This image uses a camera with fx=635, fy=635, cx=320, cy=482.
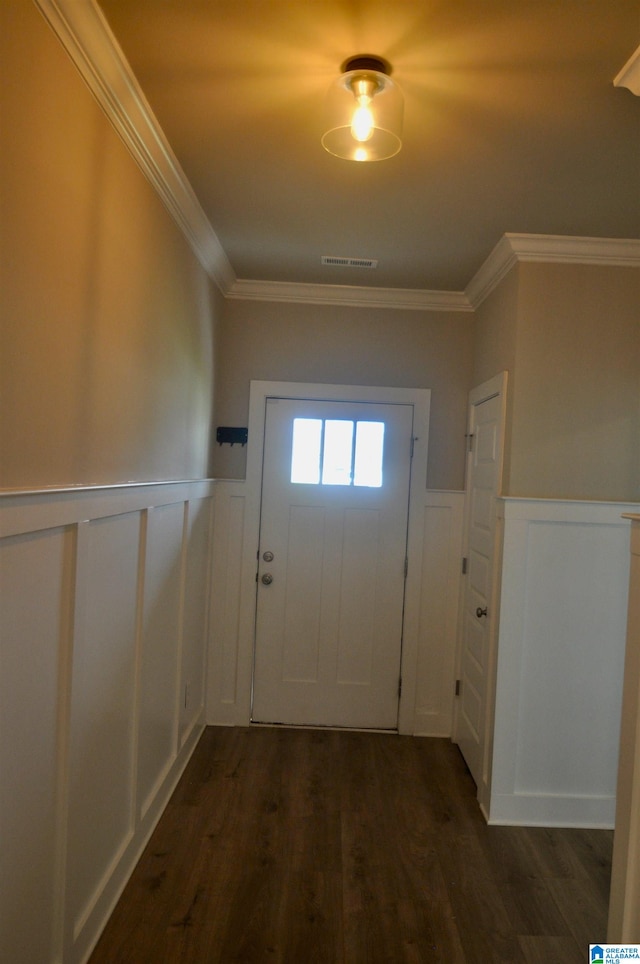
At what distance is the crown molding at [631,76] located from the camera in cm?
161

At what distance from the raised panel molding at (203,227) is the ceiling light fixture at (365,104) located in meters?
0.59

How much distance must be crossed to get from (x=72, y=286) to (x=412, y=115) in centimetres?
114

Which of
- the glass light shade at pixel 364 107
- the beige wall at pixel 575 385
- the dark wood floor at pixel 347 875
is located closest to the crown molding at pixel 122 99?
the glass light shade at pixel 364 107

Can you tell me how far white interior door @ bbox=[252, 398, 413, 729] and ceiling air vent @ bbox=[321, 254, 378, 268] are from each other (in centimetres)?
79

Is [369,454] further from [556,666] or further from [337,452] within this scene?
[556,666]

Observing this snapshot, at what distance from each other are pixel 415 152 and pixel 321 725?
304 cm

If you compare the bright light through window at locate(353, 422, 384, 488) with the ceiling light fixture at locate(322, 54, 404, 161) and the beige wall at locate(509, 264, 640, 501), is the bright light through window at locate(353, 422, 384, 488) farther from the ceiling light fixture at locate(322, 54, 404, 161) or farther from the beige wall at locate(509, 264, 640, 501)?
the ceiling light fixture at locate(322, 54, 404, 161)

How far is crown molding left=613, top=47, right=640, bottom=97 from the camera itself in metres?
1.61

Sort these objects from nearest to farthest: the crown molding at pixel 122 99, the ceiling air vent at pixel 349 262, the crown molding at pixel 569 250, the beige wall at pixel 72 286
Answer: the beige wall at pixel 72 286 < the crown molding at pixel 122 99 < the crown molding at pixel 569 250 < the ceiling air vent at pixel 349 262

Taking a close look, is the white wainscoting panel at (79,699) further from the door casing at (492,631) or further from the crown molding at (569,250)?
the crown molding at (569,250)

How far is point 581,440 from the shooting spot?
2.85 metres

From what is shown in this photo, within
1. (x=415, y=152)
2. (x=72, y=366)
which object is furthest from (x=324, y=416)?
(x=72, y=366)

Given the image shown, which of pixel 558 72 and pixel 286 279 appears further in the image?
pixel 286 279

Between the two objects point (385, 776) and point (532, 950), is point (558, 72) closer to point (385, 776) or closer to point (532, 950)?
point (532, 950)
